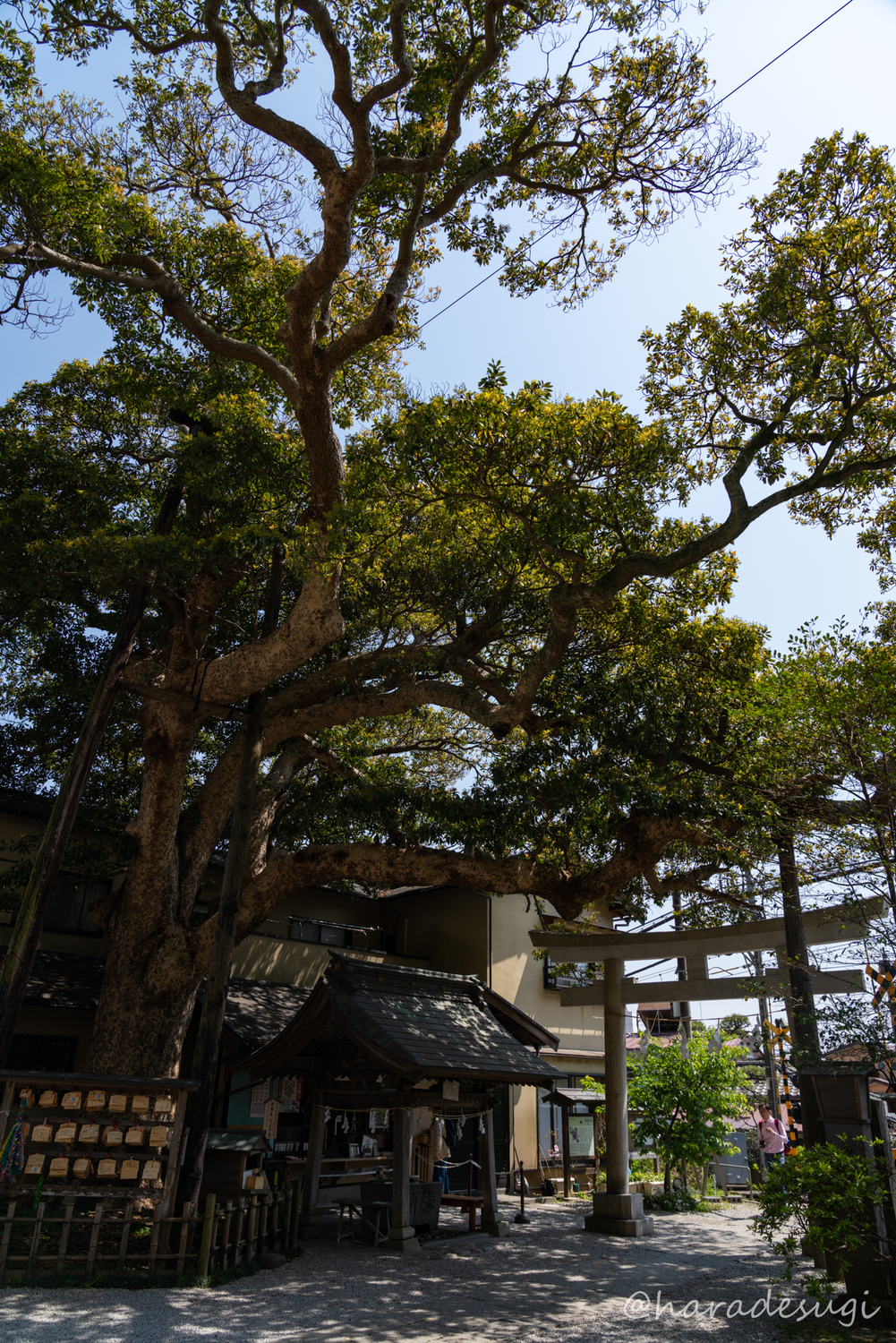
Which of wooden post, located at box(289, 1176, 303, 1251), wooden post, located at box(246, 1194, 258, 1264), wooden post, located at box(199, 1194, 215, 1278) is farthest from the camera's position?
wooden post, located at box(289, 1176, 303, 1251)

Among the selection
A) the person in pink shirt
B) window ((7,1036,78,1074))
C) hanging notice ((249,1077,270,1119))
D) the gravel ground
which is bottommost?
the gravel ground

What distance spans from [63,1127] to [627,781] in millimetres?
7123

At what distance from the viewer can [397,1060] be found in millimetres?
9320

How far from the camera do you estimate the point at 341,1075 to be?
37.2 ft

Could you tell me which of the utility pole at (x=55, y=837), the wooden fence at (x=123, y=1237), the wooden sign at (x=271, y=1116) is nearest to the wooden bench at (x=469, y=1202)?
the wooden sign at (x=271, y=1116)

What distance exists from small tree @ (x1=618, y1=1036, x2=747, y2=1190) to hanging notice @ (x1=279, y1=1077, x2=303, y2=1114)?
6.28m

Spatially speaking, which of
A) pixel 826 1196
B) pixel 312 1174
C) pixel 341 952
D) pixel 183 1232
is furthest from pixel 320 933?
pixel 826 1196

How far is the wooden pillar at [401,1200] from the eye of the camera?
403 inches

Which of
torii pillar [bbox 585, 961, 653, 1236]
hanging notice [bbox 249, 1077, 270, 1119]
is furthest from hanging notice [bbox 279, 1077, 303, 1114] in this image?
torii pillar [bbox 585, 961, 653, 1236]

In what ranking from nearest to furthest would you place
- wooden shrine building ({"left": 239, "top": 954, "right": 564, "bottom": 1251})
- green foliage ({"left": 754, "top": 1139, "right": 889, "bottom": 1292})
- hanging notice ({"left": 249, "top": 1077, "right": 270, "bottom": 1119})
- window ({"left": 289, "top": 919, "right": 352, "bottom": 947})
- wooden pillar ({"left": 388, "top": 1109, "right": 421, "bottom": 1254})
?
green foliage ({"left": 754, "top": 1139, "right": 889, "bottom": 1292}) < wooden shrine building ({"left": 239, "top": 954, "right": 564, "bottom": 1251}) < wooden pillar ({"left": 388, "top": 1109, "right": 421, "bottom": 1254}) < hanging notice ({"left": 249, "top": 1077, "right": 270, "bottom": 1119}) < window ({"left": 289, "top": 919, "right": 352, "bottom": 947})

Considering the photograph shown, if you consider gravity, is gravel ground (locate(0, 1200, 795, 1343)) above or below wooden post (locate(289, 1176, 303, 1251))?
below

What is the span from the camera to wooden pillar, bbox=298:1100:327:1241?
1116 centimetres

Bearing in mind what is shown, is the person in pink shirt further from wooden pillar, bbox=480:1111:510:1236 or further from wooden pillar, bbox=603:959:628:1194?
wooden pillar, bbox=480:1111:510:1236

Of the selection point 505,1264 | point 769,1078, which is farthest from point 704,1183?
point 505,1264
